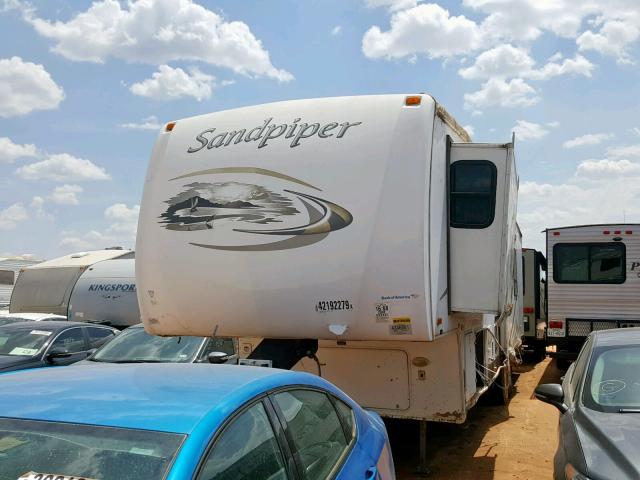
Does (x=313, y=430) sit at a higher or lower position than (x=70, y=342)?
higher

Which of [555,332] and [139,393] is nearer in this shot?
[139,393]

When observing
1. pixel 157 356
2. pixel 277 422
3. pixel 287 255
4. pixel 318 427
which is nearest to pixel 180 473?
pixel 277 422

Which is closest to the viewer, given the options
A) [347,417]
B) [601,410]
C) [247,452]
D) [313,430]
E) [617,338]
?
[247,452]

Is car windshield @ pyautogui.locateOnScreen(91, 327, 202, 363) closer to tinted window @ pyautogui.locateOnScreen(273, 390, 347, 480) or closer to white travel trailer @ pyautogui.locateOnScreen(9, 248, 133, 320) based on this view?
tinted window @ pyautogui.locateOnScreen(273, 390, 347, 480)

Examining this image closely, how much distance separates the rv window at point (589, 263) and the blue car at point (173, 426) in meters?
11.2

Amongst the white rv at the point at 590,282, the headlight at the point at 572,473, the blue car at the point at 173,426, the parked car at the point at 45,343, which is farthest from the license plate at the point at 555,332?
the blue car at the point at 173,426

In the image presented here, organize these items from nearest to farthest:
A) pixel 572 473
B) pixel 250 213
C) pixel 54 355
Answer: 1. pixel 572 473
2. pixel 250 213
3. pixel 54 355

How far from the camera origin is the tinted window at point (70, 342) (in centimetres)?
970

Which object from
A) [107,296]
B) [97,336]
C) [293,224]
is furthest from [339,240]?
[107,296]

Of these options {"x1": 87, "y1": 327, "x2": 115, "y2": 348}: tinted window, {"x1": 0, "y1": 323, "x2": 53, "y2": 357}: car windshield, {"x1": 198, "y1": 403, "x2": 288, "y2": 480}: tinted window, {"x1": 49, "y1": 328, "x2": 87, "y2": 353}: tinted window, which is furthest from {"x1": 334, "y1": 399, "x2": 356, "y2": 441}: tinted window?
{"x1": 87, "y1": 327, "x2": 115, "y2": 348}: tinted window

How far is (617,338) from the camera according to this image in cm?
565

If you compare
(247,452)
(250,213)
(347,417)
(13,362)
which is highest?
(250,213)

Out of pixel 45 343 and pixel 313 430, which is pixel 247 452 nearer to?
pixel 313 430

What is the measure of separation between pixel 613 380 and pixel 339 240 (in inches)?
97.4
